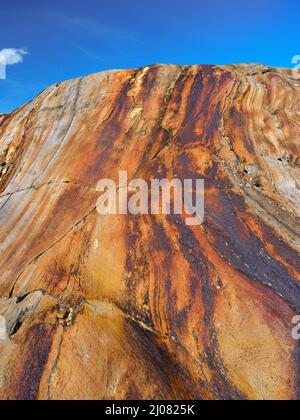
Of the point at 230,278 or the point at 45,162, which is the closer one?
the point at 230,278

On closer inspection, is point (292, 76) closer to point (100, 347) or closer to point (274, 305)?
point (274, 305)

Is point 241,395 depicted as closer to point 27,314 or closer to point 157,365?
point 157,365

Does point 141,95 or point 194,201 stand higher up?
point 141,95
